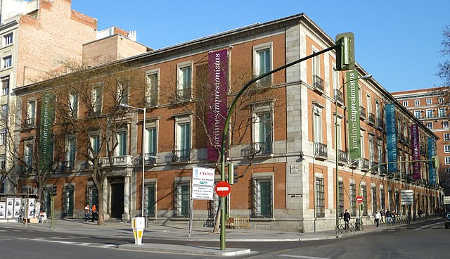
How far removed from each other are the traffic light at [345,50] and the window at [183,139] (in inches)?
965

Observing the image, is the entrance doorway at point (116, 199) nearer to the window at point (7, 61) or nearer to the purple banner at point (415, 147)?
the window at point (7, 61)

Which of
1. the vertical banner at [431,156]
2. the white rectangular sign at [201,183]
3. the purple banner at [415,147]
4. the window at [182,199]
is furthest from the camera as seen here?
the vertical banner at [431,156]

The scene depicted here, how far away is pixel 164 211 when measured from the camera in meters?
37.3

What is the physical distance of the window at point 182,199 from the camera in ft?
119

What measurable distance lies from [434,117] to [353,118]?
77.1 m

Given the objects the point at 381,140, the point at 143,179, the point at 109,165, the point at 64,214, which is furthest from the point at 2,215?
the point at 381,140

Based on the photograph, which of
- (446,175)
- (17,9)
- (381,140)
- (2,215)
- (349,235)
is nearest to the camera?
(349,235)

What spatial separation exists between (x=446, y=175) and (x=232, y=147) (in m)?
77.4

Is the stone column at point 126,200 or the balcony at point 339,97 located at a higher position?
the balcony at point 339,97

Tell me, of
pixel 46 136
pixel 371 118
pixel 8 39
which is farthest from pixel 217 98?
pixel 8 39

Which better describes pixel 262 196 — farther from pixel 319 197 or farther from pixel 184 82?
pixel 184 82

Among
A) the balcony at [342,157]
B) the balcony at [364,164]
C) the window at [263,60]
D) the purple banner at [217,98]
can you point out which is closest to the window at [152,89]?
the purple banner at [217,98]

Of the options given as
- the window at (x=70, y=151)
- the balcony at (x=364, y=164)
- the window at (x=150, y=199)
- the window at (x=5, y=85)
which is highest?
the window at (x=5, y=85)

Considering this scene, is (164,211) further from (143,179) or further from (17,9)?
(17,9)
